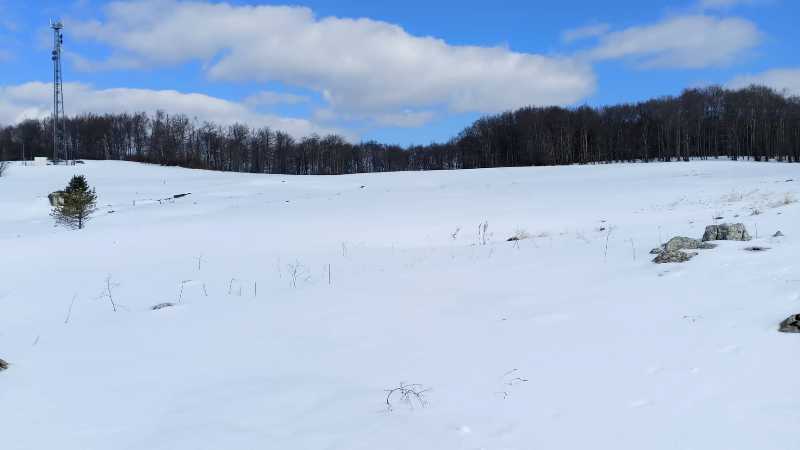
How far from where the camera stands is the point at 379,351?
5.05 m

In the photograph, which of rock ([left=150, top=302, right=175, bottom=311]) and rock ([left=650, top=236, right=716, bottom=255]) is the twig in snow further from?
rock ([left=650, top=236, right=716, bottom=255])

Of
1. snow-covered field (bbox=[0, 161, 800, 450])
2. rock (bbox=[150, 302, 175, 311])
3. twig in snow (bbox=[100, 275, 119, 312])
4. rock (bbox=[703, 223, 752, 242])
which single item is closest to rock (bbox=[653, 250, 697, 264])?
snow-covered field (bbox=[0, 161, 800, 450])

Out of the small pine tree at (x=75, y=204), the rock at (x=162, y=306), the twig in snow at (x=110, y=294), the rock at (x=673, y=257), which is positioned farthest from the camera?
the small pine tree at (x=75, y=204)

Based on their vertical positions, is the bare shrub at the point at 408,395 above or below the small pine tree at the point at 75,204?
below

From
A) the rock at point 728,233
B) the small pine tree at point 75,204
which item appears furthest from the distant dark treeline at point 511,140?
the rock at point 728,233

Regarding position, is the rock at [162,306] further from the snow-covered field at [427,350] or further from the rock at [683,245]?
the rock at [683,245]

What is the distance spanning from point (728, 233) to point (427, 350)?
591cm

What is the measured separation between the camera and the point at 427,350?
16.2 feet

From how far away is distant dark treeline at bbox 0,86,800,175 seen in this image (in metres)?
78.1

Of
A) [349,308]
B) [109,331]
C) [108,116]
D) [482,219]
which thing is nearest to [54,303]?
[109,331]

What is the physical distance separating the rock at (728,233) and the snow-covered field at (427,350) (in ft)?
Answer: 0.92

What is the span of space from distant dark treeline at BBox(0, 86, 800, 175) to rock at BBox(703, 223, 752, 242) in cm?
7481

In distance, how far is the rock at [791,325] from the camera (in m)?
4.31

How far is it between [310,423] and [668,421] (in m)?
2.42
